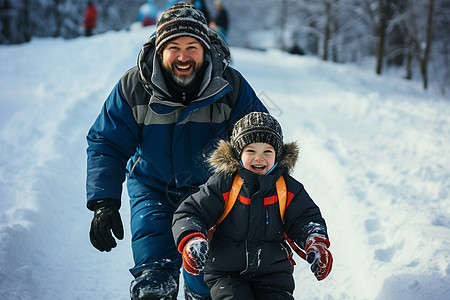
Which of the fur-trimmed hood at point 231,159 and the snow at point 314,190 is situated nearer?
the fur-trimmed hood at point 231,159

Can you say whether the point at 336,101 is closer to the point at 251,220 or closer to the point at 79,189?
the point at 79,189

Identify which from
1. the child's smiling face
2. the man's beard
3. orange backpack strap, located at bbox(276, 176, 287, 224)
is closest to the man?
the man's beard

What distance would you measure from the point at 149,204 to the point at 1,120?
15.7 feet

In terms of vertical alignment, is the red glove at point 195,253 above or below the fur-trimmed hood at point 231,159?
below

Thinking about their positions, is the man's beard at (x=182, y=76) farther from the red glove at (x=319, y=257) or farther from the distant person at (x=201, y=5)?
the distant person at (x=201, y=5)

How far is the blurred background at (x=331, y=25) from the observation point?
15969mm

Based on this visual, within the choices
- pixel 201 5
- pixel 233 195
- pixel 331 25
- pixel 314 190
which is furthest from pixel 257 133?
pixel 331 25

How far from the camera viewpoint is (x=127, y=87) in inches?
106

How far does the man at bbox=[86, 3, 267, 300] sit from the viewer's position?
2553mm

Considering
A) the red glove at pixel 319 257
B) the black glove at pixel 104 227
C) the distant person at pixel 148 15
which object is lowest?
the distant person at pixel 148 15

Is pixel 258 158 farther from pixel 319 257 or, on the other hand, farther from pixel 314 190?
pixel 314 190

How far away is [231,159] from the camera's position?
7.72 feet

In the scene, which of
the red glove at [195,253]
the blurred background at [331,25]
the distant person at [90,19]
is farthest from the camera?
the distant person at [90,19]

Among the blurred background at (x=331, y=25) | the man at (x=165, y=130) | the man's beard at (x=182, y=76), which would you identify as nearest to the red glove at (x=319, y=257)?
the man at (x=165, y=130)
